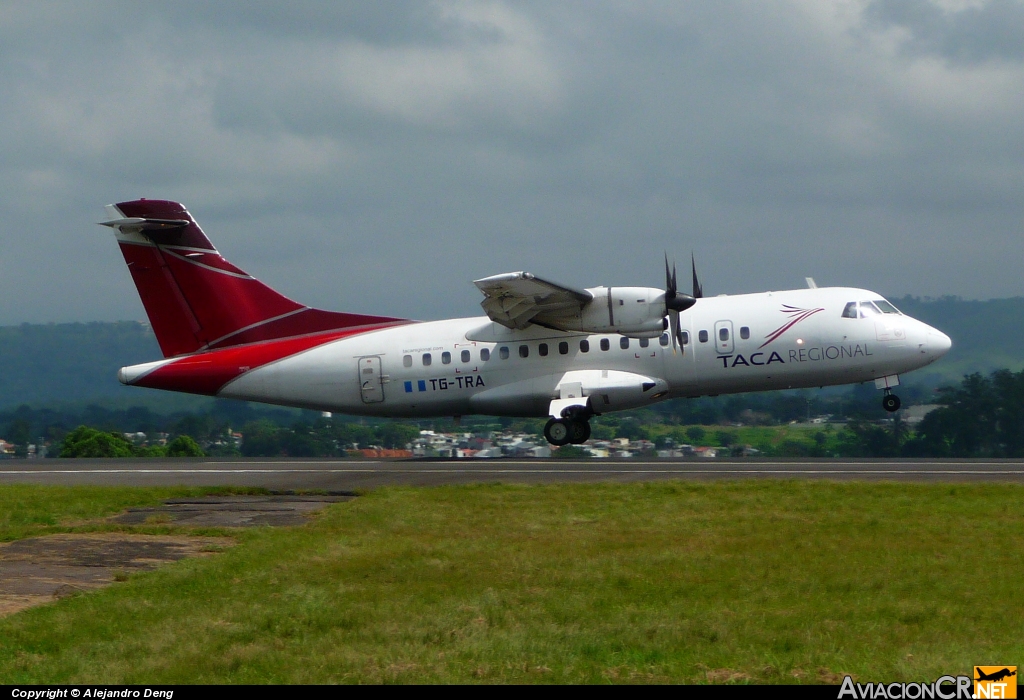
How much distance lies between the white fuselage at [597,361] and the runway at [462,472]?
185 cm

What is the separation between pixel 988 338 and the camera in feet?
319

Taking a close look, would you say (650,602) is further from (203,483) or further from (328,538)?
(203,483)

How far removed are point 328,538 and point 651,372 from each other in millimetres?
14427

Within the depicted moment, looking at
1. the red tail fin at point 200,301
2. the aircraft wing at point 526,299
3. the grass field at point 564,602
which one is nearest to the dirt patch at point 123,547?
the grass field at point 564,602

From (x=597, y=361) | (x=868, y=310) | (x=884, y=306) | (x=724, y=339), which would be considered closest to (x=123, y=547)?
(x=597, y=361)

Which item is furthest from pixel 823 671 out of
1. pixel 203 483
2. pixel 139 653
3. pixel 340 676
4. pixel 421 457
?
pixel 421 457

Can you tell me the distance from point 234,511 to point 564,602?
8.50 metres

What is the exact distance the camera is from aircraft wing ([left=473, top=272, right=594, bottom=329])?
24.6 metres

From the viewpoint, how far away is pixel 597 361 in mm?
26969

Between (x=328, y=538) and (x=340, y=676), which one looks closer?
(x=340, y=676)

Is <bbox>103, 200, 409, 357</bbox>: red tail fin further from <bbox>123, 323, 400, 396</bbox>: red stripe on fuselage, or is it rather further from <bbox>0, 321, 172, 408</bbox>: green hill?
<bbox>0, 321, 172, 408</bbox>: green hill

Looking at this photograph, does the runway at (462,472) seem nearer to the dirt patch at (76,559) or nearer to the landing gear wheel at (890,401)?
the landing gear wheel at (890,401)

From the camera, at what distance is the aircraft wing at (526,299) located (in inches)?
969

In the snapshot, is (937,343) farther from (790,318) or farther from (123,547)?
(123,547)
